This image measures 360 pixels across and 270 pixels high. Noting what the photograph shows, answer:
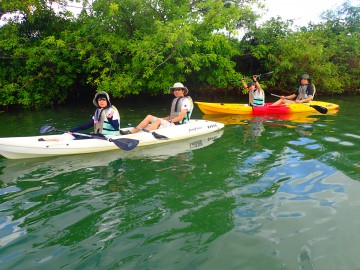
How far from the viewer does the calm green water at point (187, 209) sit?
2445 millimetres

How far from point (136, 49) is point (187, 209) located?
28.9ft

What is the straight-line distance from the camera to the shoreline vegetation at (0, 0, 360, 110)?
11.5 m

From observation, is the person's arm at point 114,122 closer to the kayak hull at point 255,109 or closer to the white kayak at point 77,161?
the white kayak at point 77,161

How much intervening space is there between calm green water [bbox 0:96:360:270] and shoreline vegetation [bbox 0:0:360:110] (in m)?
6.68

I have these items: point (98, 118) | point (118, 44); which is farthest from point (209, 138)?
point (118, 44)

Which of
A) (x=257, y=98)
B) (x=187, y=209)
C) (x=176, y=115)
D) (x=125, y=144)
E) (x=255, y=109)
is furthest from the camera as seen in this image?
(x=257, y=98)

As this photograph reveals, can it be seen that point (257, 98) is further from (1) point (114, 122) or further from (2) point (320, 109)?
(1) point (114, 122)

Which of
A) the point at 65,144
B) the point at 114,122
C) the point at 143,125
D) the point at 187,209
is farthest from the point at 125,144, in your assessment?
the point at 187,209

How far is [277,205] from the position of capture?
328 centimetres

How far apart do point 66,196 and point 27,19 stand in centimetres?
1284

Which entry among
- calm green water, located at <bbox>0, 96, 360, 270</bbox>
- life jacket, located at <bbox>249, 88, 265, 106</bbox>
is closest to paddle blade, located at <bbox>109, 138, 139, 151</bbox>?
calm green water, located at <bbox>0, 96, 360, 270</bbox>

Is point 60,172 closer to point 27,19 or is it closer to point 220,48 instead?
point 220,48

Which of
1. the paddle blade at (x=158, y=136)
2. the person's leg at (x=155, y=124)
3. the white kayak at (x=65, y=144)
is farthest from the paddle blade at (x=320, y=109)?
the paddle blade at (x=158, y=136)

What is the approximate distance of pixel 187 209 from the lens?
3.24m
